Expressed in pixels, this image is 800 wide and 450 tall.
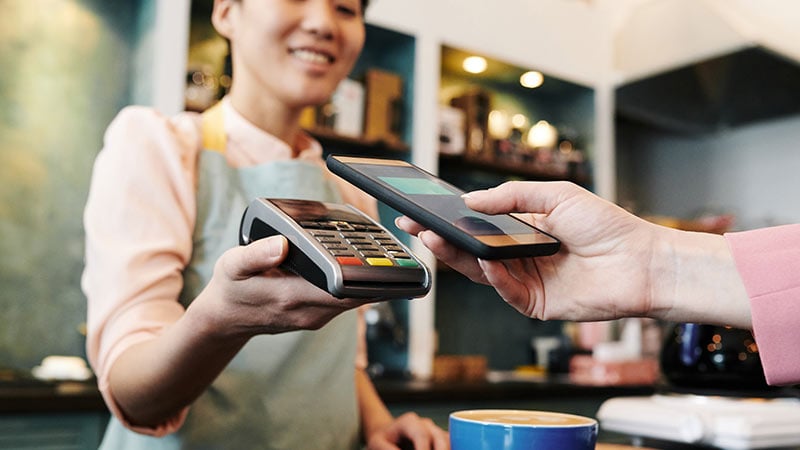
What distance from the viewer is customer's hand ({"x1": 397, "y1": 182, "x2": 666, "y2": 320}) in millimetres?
665

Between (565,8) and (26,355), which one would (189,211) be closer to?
(26,355)

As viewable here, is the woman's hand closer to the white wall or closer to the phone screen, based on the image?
the phone screen

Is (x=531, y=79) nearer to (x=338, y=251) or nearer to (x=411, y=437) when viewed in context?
(x=411, y=437)

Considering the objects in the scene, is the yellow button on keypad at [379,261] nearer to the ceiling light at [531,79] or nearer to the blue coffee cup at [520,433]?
the blue coffee cup at [520,433]

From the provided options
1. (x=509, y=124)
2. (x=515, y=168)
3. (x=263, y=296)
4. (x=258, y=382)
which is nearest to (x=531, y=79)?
(x=509, y=124)

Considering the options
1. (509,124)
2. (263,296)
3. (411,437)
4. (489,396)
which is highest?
(509,124)

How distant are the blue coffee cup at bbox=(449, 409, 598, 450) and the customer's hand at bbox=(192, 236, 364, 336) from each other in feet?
0.42

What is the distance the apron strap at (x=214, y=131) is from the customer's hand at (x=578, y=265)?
0.46m

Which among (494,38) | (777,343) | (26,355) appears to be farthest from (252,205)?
(494,38)

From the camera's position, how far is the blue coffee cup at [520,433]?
541 millimetres

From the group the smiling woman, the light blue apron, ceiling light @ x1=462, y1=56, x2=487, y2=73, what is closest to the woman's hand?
the smiling woman

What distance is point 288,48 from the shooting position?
3.28ft

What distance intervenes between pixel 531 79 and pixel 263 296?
2713 mm

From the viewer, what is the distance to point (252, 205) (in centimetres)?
60
